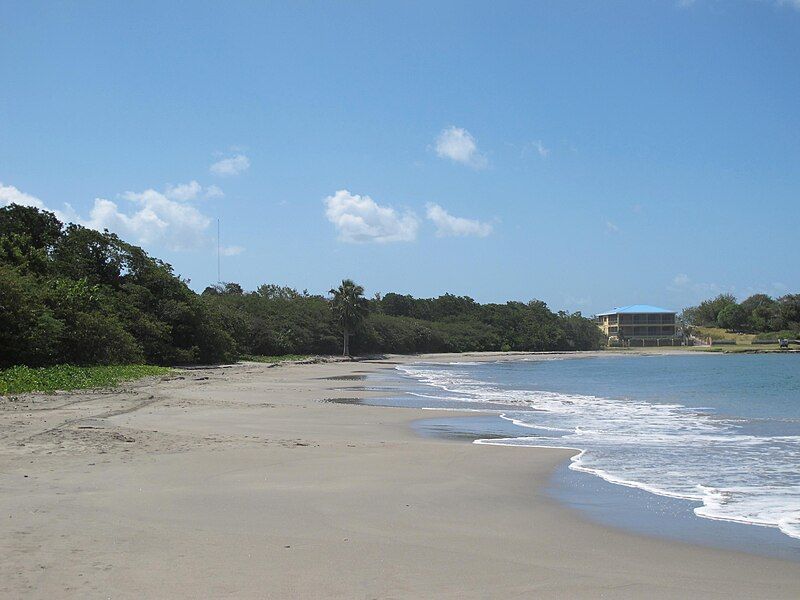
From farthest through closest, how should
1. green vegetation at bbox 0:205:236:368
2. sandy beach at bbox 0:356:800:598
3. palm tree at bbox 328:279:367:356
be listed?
palm tree at bbox 328:279:367:356 → green vegetation at bbox 0:205:236:368 → sandy beach at bbox 0:356:800:598

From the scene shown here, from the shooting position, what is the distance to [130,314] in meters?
42.8

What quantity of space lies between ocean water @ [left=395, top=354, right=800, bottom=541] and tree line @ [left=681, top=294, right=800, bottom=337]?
108036 millimetres

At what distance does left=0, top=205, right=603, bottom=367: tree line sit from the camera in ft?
102

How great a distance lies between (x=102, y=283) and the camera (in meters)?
46.5

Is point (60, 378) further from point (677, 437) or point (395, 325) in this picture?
point (395, 325)

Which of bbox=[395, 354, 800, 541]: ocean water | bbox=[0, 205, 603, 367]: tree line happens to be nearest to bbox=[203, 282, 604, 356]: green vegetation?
bbox=[0, 205, 603, 367]: tree line

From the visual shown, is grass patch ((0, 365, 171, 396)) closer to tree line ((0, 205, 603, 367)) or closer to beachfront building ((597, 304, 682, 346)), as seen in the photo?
tree line ((0, 205, 603, 367))

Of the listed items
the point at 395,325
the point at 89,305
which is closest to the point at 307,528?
the point at 89,305

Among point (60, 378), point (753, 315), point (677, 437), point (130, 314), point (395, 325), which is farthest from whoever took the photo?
point (753, 315)

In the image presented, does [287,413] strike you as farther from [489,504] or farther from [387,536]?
[387,536]

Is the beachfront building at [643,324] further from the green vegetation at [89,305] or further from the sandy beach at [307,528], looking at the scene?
the sandy beach at [307,528]

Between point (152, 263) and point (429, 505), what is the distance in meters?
44.2

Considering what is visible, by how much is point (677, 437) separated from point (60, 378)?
64.1 ft

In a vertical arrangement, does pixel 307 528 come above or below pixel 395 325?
below
